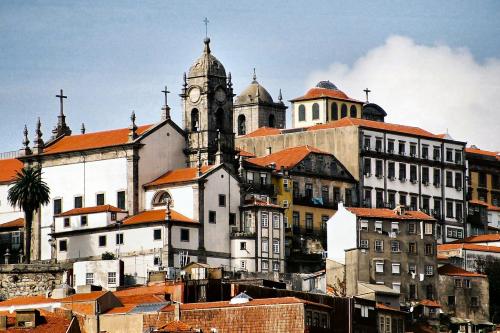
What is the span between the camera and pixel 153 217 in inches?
6791

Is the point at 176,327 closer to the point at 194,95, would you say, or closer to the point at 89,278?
the point at 89,278

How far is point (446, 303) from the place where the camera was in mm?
176375

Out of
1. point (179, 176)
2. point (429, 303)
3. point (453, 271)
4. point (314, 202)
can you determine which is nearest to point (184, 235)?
point (179, 176)

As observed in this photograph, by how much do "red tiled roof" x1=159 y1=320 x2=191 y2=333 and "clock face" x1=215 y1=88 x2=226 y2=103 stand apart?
51681mm

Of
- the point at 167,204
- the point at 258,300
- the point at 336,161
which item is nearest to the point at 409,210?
the point at 336,161

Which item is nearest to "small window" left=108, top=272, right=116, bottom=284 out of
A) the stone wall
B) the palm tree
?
the stone wall

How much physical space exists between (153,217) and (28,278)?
11937mm

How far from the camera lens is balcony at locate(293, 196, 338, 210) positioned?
18650 centimetres

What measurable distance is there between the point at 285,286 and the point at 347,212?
623 inches

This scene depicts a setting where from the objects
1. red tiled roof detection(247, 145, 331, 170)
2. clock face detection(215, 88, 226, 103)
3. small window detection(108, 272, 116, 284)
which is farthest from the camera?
red tiled roof detection(247, 145, 331, 170)

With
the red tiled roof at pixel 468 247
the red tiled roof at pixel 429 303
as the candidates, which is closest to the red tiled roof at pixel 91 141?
the red tiled roof at pixel 429 303

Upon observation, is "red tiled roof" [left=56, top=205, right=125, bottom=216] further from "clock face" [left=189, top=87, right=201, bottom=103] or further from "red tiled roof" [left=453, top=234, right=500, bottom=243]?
"red tiled roof" [left=453, top=234, right=500, bottom=243]

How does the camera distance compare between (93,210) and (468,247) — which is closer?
(93,210)

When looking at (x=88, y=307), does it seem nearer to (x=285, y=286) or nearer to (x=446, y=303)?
(x=285, y=286)
